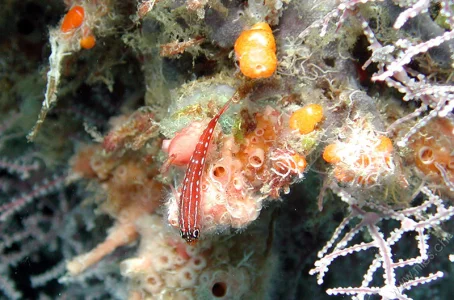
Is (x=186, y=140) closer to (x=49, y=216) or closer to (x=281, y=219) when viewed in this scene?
(x=281, y=219)

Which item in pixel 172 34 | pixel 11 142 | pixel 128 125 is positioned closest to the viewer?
pixel 172 34

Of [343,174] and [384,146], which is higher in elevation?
[384,146]

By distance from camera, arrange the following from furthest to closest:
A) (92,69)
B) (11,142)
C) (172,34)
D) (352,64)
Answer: (11,142)
(92,69)
(172,34)
(352,64)

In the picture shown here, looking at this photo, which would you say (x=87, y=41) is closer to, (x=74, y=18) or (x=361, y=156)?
(x=74, y=18)

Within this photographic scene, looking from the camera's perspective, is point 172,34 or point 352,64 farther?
point 172,34

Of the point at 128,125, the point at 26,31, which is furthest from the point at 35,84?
the point at 128,125

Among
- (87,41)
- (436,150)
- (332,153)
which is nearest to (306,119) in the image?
(332,153)

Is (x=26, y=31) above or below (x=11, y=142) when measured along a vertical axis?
above
